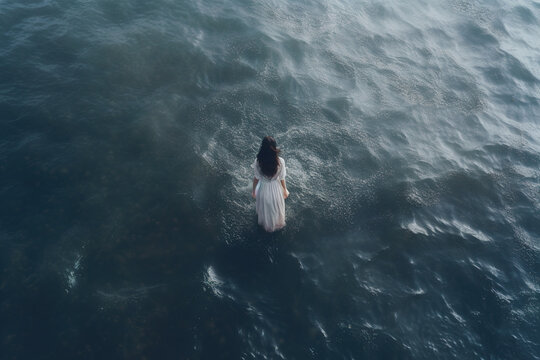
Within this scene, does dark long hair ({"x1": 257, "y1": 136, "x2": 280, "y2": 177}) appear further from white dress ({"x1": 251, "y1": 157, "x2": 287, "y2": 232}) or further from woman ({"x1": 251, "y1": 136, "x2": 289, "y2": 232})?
white dress ({"x1": 251, "y1": 157, "x2": 287, "y2": 232})

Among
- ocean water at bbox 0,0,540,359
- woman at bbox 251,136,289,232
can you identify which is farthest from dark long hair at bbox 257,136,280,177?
ocean water at bbox 0,0,540,359

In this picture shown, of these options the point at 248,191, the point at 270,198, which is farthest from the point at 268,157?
the point at 248,191

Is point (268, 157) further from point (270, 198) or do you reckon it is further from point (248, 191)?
point (248, 191)

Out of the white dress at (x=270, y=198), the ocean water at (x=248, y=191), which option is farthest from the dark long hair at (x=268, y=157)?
the ocean water at (x=248, y=191)

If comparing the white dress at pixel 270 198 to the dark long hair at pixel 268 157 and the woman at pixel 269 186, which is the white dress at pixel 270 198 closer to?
the woman at pixel 269 186

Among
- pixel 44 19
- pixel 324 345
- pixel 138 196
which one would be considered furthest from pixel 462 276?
pixel 44 19

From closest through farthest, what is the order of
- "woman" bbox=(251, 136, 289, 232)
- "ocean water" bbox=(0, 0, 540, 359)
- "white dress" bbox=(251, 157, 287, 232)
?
1. "ocean water" bbox=(0, 0, 540, 359)
2. "woman" bbox=(251, 136, 289, 232)
3. "white dress" bbox=(251, 157, 287, 232)
